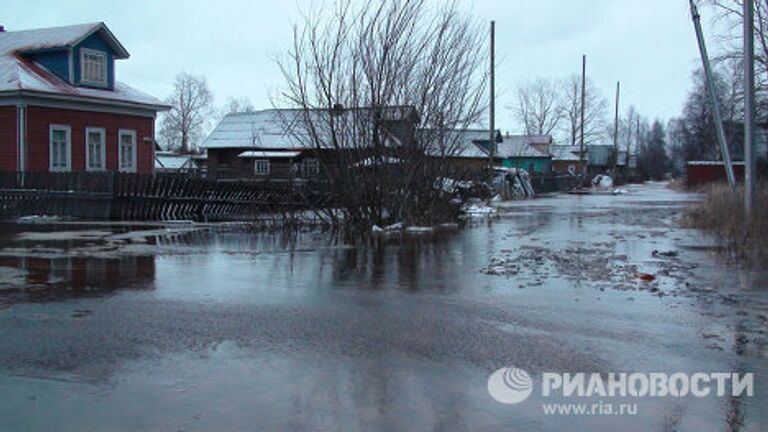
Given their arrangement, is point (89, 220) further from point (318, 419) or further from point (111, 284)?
point (318, 419)

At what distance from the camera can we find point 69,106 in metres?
29.9

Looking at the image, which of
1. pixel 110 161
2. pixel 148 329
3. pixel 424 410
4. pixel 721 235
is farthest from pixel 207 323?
pixel 110 161

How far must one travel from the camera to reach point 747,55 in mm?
16766

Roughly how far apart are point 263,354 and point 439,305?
117 inches

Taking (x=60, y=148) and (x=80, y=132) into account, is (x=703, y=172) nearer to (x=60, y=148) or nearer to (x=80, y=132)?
(x=80, y=132)

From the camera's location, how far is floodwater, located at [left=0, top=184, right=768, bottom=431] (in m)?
5.36

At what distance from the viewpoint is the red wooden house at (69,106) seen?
28547 mm

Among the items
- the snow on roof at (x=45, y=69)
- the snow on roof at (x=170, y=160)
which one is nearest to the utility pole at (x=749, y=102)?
the snow on roof at (x=45, y=69)

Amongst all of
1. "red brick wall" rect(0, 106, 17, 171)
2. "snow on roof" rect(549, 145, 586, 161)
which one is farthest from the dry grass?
"snow on roof" rect(549, 145, 586, 161)

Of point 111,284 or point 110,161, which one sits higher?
point 110,161

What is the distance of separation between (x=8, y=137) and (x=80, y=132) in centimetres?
276

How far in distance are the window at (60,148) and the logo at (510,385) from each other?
27167 millimetres

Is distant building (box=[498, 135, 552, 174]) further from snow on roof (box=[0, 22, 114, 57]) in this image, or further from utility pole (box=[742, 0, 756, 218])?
utility pole (box=[742, 0, 756, 218])

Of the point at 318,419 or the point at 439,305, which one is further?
the point at 439,305
